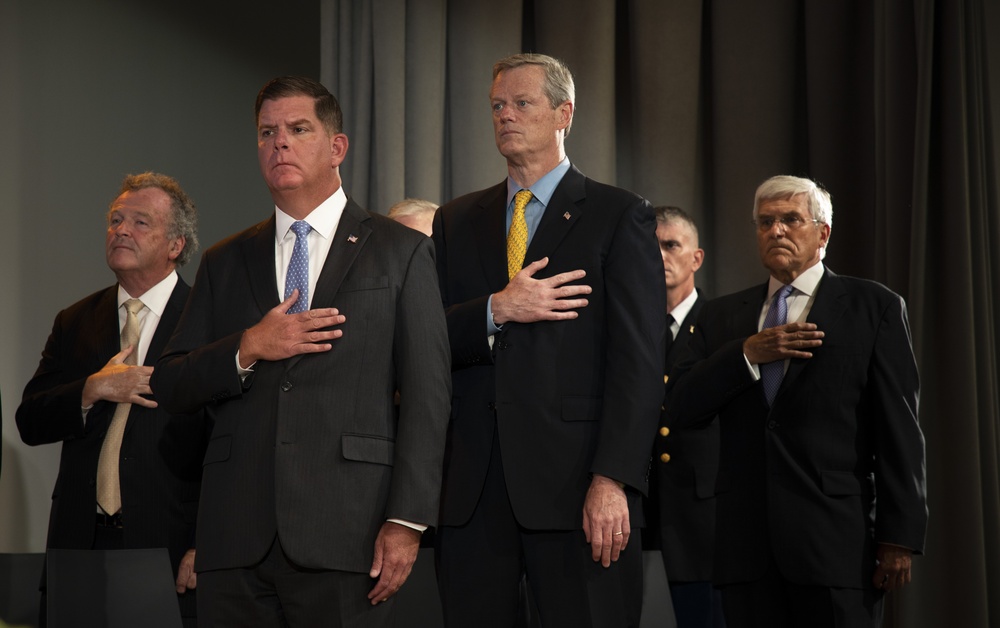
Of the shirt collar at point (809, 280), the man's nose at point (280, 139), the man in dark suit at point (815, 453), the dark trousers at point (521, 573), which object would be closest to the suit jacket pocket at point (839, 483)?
the man in dark suit at point (815, 453)

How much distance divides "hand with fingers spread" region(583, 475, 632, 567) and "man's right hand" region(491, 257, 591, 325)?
0.38 metres

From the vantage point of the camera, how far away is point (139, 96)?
18.1 feet

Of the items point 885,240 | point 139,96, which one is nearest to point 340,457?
point 885,240

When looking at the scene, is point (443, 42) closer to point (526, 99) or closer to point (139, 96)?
point (139, 96)

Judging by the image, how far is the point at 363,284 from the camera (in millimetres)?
2264

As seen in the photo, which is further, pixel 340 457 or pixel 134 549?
pixel 134 549

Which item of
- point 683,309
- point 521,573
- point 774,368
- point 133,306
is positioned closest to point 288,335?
point 521,573

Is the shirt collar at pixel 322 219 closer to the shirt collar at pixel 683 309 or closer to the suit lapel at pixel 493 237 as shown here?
the suit lapel at pixel 493 237

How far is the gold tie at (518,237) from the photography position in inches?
103

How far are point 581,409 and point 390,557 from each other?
559mm

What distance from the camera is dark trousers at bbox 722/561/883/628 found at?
2816mm

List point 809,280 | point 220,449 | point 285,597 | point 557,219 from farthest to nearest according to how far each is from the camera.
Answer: point 809,280
point 557,219
point 220,449
point 285,597

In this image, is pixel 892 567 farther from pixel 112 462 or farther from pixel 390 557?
pixel 112 462

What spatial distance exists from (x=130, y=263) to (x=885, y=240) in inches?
103
